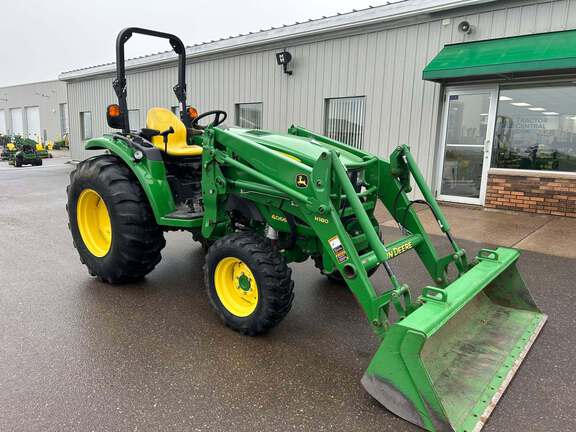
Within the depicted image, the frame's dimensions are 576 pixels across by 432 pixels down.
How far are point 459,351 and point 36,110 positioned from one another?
37265 millimetres

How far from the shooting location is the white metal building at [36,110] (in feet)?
97.5

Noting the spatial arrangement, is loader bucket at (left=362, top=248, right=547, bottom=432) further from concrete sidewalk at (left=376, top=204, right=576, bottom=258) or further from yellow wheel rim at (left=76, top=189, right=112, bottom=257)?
yellow wheel rim at (left=76, top=189, right=112, bottom=257)

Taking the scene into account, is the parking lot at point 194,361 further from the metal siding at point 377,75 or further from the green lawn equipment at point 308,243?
the metal siding at point 377,75

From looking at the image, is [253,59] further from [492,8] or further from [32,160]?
[32,160]

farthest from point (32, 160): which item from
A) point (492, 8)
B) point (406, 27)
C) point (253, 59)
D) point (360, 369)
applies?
point (360, 369)

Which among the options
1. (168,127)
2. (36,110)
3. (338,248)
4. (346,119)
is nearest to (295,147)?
(338,248)

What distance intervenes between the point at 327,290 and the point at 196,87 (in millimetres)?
9918

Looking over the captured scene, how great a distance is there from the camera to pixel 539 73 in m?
6.93

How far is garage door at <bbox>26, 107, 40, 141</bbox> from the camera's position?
3319 centimetres

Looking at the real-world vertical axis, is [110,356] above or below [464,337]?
below

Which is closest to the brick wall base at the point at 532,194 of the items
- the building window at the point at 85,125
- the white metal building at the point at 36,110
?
the building window at the point at 85,125

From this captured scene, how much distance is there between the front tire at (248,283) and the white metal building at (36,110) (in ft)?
90.2

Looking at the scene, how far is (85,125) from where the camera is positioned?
1734cm

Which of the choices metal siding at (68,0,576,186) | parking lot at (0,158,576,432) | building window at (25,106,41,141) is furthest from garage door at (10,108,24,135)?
parking lot at (0,158,576,432)
